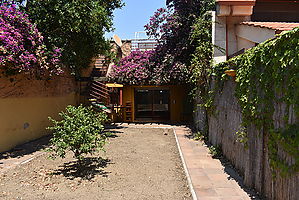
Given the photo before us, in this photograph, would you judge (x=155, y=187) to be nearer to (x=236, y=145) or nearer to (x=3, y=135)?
(x=236, y=145)

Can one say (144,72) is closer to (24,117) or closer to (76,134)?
(24,117)

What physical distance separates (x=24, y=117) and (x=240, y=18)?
28.6 ft

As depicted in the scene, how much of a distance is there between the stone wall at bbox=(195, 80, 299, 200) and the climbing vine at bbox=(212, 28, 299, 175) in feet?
0.35

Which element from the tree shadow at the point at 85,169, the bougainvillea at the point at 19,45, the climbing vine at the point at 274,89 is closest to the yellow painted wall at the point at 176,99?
the bougainvillea at the point at 19,45

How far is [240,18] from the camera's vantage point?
7809 mm

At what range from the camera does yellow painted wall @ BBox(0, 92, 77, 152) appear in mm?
7047

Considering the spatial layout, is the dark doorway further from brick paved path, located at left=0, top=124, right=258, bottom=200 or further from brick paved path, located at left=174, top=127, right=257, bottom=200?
brick paved path, located at left=174, top=127, right=257, bottom=200

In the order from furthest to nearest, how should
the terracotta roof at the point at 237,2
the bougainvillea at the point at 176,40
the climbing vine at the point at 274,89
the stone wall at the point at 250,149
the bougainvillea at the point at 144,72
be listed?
the bougainvillea at the point at 144,72, the bougainvillea at the point at 176,40, the terracotta roof at the point at 237,2, the stone wall at the point at 250,149, the climbing vine at the point at 274,89

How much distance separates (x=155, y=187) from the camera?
423 centimetres

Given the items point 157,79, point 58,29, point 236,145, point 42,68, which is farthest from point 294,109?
point 157,79

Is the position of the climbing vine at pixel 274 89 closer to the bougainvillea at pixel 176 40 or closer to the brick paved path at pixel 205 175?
the brick paved path at pixel 205 175

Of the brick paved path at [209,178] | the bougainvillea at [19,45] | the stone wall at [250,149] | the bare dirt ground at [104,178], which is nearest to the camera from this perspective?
the stone wall at [250,149]

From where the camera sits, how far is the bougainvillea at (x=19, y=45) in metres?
5.81

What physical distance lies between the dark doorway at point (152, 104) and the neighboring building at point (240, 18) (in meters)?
6.50
